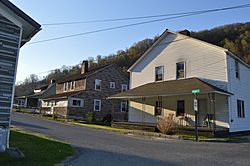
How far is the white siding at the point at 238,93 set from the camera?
18922 millimetres

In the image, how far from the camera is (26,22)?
9.27 metres

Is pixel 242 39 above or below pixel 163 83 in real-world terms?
above

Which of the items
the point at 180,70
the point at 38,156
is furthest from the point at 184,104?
the point at 38,156

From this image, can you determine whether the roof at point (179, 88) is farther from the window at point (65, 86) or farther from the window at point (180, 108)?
the window at point (65, 86)

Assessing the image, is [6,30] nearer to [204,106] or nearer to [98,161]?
[98,161]

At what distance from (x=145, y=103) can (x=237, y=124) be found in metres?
8.93

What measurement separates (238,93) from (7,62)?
1776cm

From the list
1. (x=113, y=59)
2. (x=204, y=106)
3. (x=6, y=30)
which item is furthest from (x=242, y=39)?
(x=113, y=59)

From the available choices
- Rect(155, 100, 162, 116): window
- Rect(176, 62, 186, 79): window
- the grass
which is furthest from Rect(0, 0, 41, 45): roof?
Rect(155, 100, 162, 116): window

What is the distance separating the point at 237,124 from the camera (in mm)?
19328

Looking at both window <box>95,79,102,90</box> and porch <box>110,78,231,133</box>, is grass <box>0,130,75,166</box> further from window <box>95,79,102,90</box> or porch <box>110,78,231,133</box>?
window <box>95,79,102,90</box>

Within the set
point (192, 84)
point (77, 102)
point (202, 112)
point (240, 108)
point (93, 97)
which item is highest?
point (192, 84)

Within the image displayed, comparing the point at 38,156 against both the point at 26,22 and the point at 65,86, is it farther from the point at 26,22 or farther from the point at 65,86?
the point at 65,86

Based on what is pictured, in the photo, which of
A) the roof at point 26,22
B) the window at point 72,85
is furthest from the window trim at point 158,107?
the window at point 72,85
